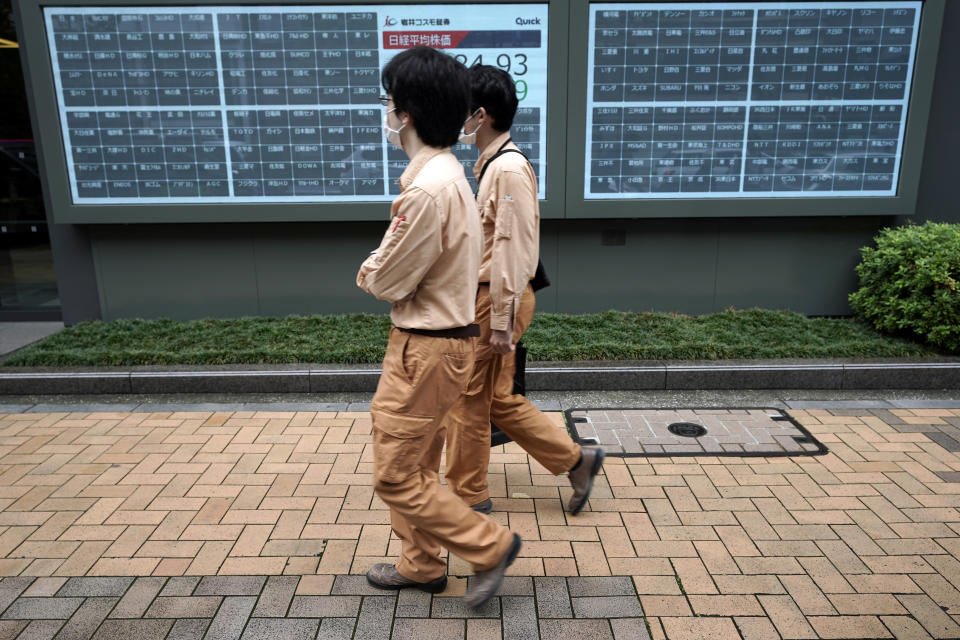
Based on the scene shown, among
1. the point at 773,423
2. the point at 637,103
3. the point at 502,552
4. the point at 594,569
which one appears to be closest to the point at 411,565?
the point at 502,552

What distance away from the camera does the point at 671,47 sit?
5730 mm

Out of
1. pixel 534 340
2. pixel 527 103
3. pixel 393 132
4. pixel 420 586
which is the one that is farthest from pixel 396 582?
pixel 527 103

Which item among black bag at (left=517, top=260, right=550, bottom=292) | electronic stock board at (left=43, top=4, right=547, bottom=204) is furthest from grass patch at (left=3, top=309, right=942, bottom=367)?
black bag at (left=517, top=260, right=550, bottom=292)

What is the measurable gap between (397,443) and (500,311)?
773 millimetres

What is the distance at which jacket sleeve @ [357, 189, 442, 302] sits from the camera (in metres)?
2.15

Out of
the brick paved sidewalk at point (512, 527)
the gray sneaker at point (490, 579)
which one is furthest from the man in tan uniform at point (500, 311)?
the gray sneaker at point (490, 579)

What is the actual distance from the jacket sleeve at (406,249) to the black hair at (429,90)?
0.27 metres

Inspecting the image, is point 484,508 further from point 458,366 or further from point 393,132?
point 393,132

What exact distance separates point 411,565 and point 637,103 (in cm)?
461

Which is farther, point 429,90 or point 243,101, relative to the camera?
point 243,101

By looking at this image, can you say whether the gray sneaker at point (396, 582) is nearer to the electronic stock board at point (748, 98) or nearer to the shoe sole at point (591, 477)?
the shoe sole at point (591, 477)

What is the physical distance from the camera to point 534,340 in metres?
5.40

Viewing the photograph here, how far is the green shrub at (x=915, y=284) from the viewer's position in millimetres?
5020

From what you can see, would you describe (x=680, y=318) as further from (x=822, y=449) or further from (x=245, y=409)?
(x=245, y=409)
